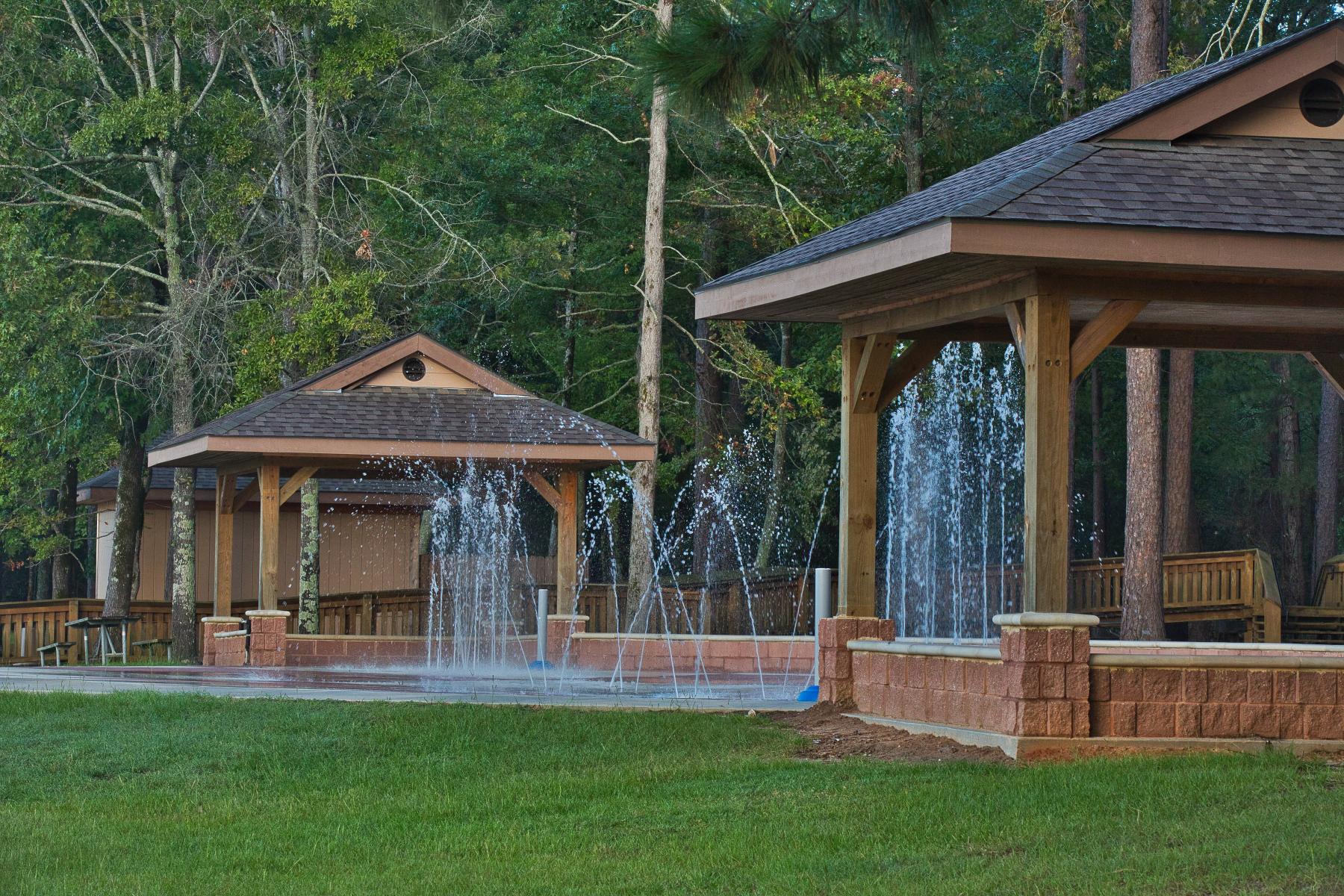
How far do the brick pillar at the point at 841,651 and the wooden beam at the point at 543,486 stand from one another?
9144 mm

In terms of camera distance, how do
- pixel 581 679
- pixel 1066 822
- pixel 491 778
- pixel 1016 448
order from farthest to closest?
pixel 1016 448
pixel 581 679
pixel 491 778
pixel 1066 822

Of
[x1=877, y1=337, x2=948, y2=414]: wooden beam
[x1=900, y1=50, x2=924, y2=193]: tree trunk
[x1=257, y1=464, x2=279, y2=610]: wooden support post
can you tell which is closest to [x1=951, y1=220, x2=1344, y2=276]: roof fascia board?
[x1=877, y1=337, x2=948, y2=414]: wooden beam

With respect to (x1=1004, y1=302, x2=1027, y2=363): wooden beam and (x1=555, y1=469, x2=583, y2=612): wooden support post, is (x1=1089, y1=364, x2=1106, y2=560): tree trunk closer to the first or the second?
(x1=555, y1=469, x2=583, y2=612): wooden support post

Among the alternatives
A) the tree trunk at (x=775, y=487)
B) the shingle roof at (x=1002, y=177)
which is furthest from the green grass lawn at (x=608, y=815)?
the tree trunk at (x=775, y=487)

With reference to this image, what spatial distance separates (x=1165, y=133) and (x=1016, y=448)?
1879 centimetres

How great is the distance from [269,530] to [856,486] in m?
10.4

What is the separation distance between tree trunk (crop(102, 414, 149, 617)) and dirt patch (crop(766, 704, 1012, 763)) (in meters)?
17.9

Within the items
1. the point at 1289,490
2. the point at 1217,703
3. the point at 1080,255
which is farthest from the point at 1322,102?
the point at 1289,490

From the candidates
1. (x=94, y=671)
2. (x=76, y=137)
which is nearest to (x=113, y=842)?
(x=94, y=671)

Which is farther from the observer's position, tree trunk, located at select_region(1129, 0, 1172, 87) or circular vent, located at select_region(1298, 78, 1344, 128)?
tree trunk, located at select_region(1129, 0, 1172, 87)

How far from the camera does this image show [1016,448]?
97.8 feet

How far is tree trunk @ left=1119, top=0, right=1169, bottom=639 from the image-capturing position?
778 inches

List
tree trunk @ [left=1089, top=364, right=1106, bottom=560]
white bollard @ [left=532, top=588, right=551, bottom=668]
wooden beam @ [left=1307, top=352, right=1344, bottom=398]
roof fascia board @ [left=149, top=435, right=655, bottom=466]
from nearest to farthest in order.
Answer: wooden beam @ [left=1307, top=352, right=1344, bottom=398]
roof fascia board @ [left=149, top=435, right=655, bottom=466]
white bollard @ [left=532, top=588, right=551, bottom=668]
tree trunk @ [left=1089, top=364, right=1106, bottom=560]

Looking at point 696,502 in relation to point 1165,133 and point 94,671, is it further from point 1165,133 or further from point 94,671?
point 1165,133
